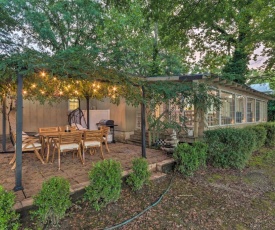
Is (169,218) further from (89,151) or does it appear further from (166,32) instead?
(166,32)

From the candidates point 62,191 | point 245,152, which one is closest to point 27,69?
point 62,191

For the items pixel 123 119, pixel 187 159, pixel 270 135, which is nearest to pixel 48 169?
pixel 187 159

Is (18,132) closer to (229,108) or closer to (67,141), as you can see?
(67,141)

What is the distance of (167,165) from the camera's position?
4859mm

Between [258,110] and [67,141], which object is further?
[258,110]

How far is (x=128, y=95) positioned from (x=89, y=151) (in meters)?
2.42

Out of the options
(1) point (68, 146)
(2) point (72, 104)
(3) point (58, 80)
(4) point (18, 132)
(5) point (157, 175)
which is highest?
(3) point (58, 80)

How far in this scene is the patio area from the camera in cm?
329

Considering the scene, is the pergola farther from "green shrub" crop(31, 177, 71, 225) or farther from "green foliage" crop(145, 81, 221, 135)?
"green shrub" crop(31, 177, 71, 225)

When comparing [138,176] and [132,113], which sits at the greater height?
[132,113]

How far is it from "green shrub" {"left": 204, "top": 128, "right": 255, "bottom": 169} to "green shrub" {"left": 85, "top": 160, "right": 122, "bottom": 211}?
350cm

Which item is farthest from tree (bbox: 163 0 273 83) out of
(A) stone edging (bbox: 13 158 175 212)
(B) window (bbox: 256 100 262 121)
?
(A) stone edging (bbox: 13 158 175 212)

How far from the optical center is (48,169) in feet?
13.7

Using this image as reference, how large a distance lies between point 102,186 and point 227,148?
4.07 metres
